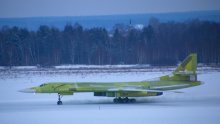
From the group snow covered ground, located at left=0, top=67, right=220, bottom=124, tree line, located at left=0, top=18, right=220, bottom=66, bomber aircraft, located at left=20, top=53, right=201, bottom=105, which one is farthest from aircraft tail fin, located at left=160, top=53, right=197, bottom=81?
tree line, located at left=0, top=18, right=220, bottom=66

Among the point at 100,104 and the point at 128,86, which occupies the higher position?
the point at 128,86

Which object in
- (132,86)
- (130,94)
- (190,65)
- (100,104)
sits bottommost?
(100,104)

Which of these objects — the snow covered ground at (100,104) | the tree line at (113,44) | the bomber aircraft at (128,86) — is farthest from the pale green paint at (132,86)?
the tree line at (113,44)

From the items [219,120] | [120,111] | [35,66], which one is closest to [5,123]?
[120,111]

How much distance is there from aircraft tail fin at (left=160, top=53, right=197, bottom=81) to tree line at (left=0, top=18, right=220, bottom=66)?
18.0 ft

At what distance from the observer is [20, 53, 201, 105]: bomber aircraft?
1759cm

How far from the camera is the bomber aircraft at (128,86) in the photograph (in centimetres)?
1759

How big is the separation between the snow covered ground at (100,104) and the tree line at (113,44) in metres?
0.90

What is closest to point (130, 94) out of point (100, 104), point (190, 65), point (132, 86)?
point (132, 86)

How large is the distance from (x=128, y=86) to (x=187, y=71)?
Result: 306 cm

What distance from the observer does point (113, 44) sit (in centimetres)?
2633

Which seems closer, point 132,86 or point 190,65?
point 132,86

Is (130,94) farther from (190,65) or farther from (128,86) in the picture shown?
(190,65)

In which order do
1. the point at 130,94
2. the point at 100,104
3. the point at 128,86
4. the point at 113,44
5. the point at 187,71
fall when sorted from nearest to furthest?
the point at 100,104 → the point at 128,86 → the point at 130,94 → the point at 187,71 → the point at 113,44
